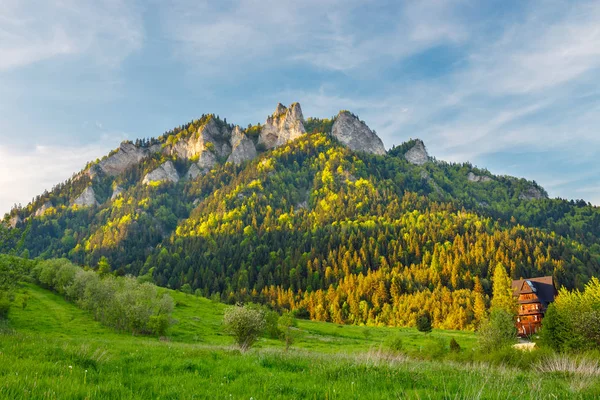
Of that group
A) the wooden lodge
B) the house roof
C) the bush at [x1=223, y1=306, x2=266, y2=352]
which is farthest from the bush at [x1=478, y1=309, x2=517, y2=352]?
the house roof

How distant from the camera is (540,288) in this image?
92812 millimetres

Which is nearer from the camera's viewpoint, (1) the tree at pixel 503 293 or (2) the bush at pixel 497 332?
(2) the bush at pixel 497 332

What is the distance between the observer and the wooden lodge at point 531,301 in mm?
88125

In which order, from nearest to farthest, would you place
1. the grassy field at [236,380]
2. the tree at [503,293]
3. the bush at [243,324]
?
the grassy field at [236,380]
the bush at [243,324]
the tree at [503,293]

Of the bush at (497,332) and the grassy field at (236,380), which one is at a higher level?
the grassy field at (236,380)

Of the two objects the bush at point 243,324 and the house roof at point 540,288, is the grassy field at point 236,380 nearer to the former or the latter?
the bush at point 243,324

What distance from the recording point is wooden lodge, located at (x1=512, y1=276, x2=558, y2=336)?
88125 mm

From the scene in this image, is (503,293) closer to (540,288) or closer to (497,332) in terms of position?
(540,288)

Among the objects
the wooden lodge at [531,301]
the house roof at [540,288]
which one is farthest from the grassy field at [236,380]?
the house roof at [540,288]

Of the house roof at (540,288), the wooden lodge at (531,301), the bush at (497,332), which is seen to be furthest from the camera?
the house roof at (540,288)

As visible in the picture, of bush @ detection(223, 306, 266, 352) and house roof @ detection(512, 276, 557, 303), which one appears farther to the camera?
house roof @ detection(512, 276, 557, 303)

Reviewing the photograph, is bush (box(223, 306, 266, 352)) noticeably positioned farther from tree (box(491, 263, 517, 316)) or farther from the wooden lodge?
the wooden lodge

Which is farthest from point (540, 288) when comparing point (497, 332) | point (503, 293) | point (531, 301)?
point (497, 332)

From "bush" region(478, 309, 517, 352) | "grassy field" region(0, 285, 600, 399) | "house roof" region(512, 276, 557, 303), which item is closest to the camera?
"grassy field" region(0, 285, 600, 399)
